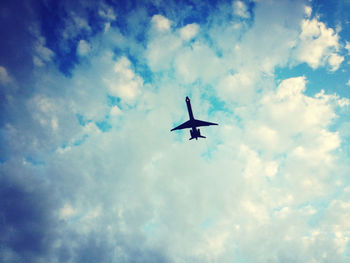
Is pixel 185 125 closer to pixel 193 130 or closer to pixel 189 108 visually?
pixel 193 130

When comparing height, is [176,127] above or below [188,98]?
below

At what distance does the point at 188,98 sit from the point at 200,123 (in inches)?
217

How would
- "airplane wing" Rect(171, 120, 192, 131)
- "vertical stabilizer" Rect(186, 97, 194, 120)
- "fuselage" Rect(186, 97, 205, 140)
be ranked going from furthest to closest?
"airplane wing" Rect(171, 120, 192, 131)
"fuselage" Rect(186, 97, 205, 140)
"vertical stabilizer" Rect(186, 97, 194, 120)

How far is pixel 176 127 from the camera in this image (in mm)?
40500

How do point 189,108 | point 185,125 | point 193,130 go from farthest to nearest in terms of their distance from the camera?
point 193,130, point 185,125, point 189,108

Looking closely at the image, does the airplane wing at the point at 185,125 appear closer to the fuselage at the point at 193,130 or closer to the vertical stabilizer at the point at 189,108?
the fuselage at the point at 193,130

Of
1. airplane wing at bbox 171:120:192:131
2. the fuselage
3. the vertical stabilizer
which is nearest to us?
the vertical stabilizer

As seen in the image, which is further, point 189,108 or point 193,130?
point 193,130

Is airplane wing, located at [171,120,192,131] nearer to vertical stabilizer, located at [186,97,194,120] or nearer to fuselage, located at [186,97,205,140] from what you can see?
fuselage, located at [186,97,205,140]

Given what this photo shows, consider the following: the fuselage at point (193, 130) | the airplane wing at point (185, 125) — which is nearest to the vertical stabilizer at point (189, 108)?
the fuselage at point (193, 130)

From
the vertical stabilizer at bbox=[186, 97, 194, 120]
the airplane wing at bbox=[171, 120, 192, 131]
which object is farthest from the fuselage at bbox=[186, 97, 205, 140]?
the airplane wing at bbox=[171, 120, 192, 131]

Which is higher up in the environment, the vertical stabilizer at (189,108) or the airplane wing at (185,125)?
the vertical stabilizer at (189,108)

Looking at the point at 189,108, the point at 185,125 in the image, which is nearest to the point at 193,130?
the point at 185,125

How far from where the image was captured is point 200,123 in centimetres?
4066
